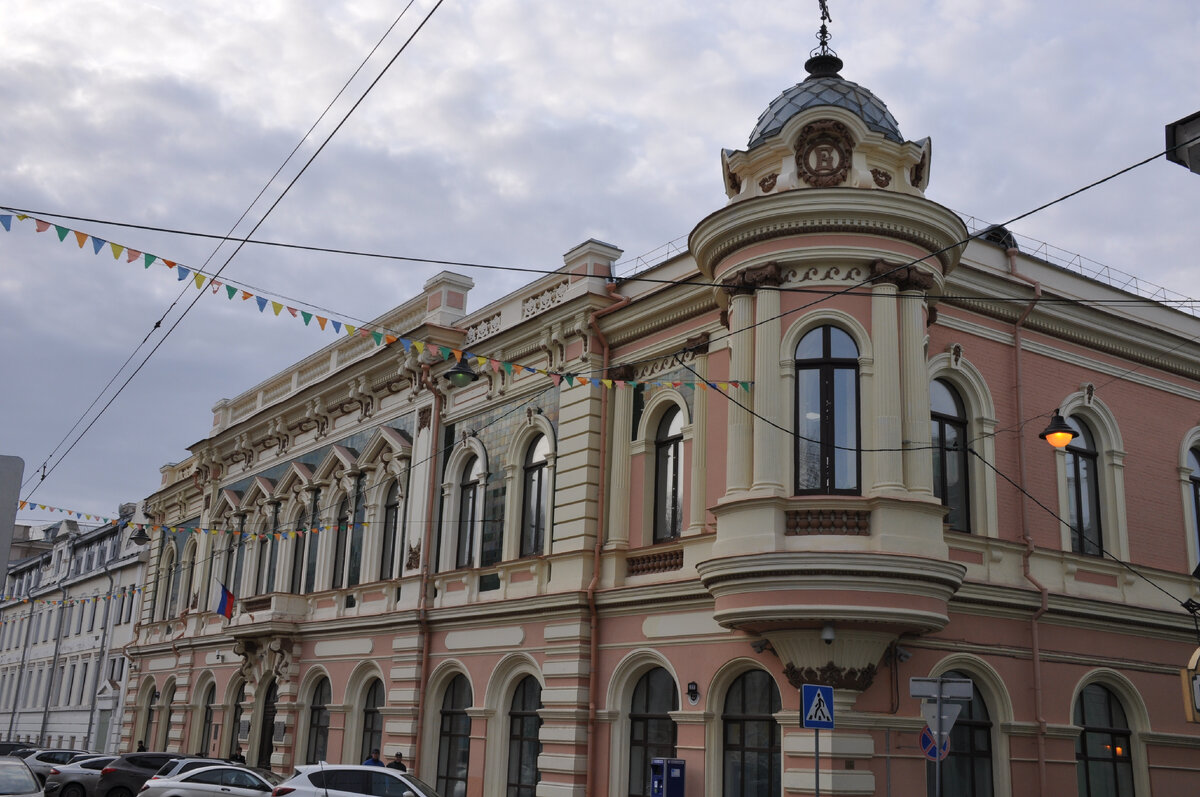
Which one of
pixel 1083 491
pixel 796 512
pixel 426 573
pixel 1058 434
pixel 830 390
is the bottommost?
pixel 796 512

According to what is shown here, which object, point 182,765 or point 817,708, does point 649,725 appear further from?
point 182,765

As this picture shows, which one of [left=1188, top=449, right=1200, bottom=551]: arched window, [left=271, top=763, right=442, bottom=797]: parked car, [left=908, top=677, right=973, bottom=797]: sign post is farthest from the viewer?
[left=1188, top=449, right=1200, bottom=551]: arched window

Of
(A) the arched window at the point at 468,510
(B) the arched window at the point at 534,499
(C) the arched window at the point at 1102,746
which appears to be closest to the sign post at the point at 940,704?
(C) the arched window at the point at 1102,746

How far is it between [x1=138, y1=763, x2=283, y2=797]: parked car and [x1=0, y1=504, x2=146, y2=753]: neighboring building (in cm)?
2248

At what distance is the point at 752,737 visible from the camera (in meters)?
18.5

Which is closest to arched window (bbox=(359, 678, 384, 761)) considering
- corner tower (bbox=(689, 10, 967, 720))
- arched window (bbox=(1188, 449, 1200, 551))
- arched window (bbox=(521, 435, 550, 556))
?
arched window (bbox=(521, 435, 550, 556))

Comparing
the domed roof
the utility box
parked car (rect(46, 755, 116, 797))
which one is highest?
the domed roof

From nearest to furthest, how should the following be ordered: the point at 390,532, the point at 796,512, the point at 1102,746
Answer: the point at 796,512, the point at 1102,746, the point at 390,532

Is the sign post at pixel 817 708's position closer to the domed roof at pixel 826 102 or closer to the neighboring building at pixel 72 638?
the domed roof at pixel 826 102

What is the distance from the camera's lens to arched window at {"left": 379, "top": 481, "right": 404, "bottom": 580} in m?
28.3

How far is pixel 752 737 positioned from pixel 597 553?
4789 millimetres

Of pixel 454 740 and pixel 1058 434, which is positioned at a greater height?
pixel 1058 434

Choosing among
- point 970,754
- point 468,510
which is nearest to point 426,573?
point 468,510

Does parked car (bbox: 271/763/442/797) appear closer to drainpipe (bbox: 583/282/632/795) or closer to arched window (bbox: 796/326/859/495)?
drainpipe (bbox: 583/282/632/795)
